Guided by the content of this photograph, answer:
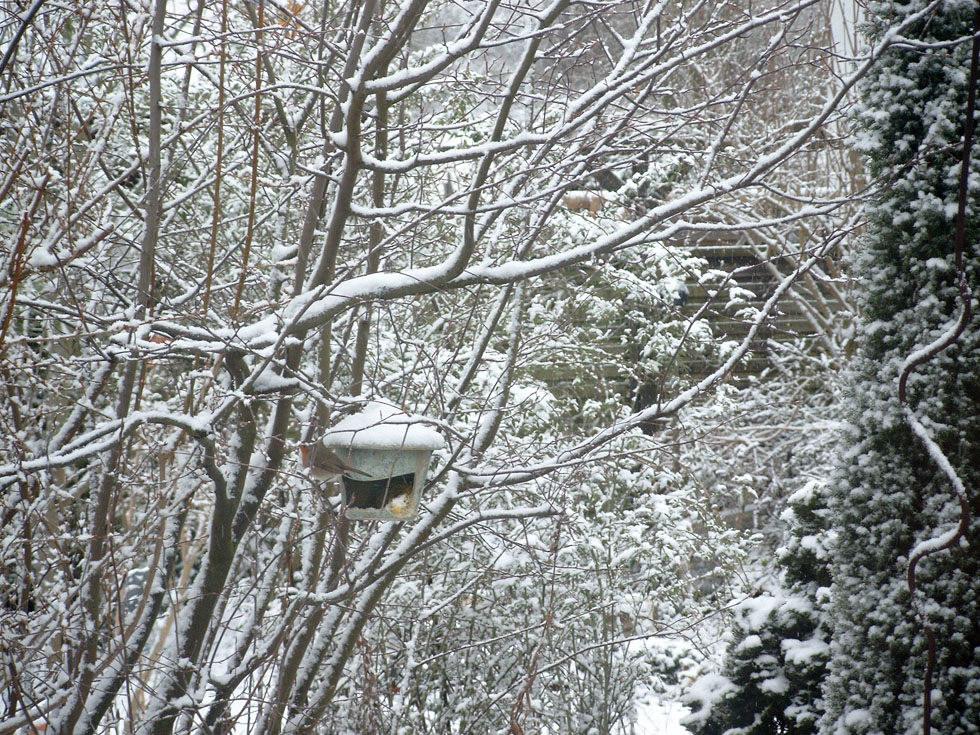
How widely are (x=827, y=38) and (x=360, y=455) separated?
7652mm

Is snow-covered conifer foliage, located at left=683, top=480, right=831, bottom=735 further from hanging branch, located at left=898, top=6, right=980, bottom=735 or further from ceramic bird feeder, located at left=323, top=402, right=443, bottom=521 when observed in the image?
ceramic bird feeder, located at left=323, top=402, right=443, bottom=521

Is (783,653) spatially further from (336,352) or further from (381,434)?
(381,434)

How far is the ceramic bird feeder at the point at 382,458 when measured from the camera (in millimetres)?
2477

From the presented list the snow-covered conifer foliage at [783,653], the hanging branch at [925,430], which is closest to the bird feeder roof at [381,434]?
the hanging branch at [925,430]

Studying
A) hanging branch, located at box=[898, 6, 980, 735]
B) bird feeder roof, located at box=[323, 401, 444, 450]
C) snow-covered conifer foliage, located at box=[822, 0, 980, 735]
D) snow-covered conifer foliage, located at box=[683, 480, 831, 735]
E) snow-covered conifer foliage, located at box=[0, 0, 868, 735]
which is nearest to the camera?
bird feeder roof, located at box=[323, 401, 444, 450]

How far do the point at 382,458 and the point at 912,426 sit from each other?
210cm

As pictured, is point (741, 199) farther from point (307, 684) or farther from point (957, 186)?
point (307, 684)

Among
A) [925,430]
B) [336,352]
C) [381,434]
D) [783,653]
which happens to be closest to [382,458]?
[381,434]

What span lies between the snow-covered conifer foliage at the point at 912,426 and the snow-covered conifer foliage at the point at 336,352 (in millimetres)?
451

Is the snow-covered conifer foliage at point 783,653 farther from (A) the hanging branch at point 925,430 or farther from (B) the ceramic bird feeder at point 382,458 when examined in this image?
(B) the ceramic bird feeder at point 382,458

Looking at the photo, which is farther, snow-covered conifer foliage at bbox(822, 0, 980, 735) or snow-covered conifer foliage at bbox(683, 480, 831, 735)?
snow-covered conifer foliage at bbox(683, 480, 831, 735)

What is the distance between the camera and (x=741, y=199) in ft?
24.8

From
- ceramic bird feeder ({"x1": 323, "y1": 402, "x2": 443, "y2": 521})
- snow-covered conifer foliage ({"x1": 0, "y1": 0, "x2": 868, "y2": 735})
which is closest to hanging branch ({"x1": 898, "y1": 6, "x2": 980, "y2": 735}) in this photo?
snow-covered conifer foliage ({"x1": 0, "y1": 0, "x2": 868, "y2": 735})

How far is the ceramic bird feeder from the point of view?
2.48 meters
